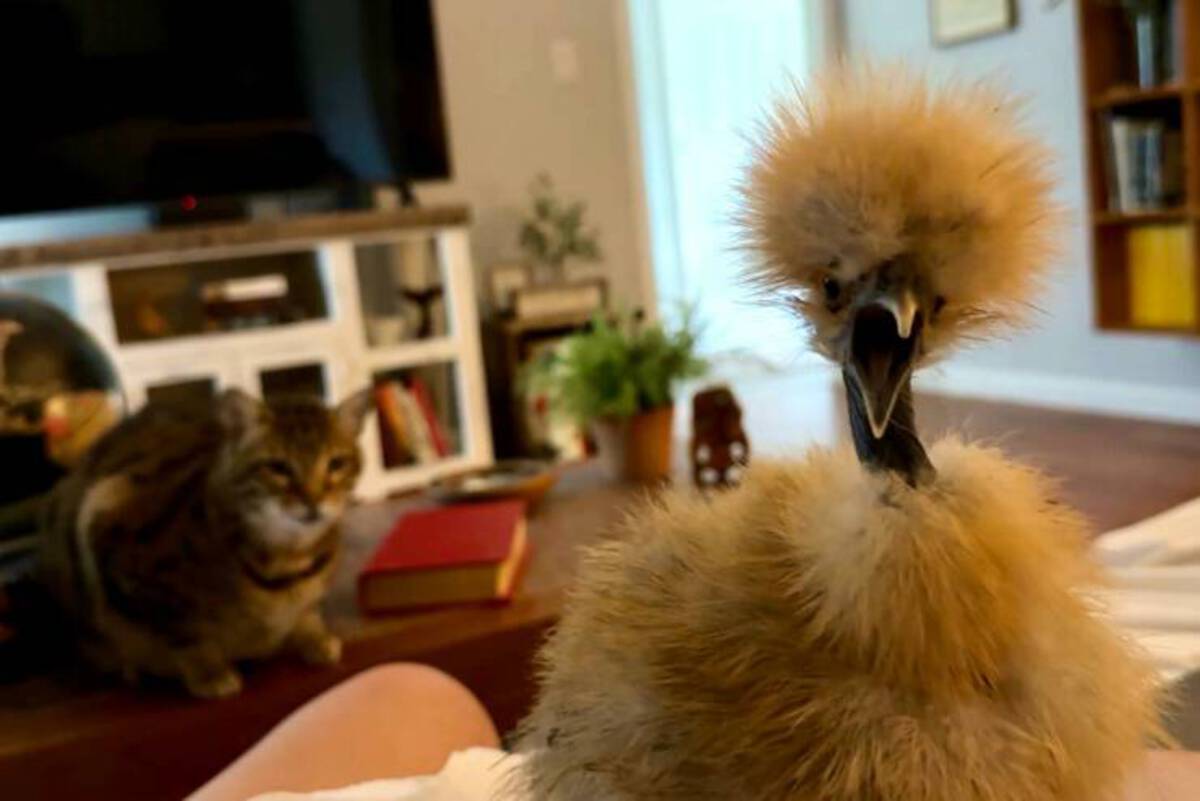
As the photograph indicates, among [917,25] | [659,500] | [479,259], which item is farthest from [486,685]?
[917,25]

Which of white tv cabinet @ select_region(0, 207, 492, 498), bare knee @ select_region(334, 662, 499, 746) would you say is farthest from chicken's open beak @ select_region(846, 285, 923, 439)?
white tv cabinet @ select_region(0, 207, 492, 498)

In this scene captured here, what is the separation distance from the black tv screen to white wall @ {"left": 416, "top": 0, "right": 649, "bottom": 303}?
0.84ft

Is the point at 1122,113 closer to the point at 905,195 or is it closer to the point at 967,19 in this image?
the point at 967,19

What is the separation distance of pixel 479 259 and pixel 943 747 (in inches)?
126

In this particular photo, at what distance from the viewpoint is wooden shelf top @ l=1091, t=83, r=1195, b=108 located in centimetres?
284

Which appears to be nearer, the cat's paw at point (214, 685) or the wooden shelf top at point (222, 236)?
the cat's paw at point (214, 685)

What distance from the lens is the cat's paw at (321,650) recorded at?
1.23m

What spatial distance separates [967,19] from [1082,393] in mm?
1166

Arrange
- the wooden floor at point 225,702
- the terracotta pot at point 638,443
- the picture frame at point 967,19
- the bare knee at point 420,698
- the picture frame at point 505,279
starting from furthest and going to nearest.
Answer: the picture frame at point 967,19, the picture frame at point 505,279, the terracotta pot at point 638,443, the wooden floor at point 225,702, the bare knee at point 420,698

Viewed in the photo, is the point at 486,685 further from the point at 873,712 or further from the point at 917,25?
the point at 917,25

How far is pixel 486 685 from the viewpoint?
125cm

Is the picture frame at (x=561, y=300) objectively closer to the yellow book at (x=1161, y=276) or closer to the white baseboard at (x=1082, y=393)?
the white baseboard at (x=1082, y=393)

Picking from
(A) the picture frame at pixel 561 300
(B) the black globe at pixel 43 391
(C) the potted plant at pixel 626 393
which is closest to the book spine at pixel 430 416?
(A) the picture frame at pixel 561 300

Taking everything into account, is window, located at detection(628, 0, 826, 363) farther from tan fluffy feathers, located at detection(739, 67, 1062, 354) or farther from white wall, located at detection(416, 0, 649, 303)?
tan fluffy feathers, located at detection(739, 67, 1062, 354)
